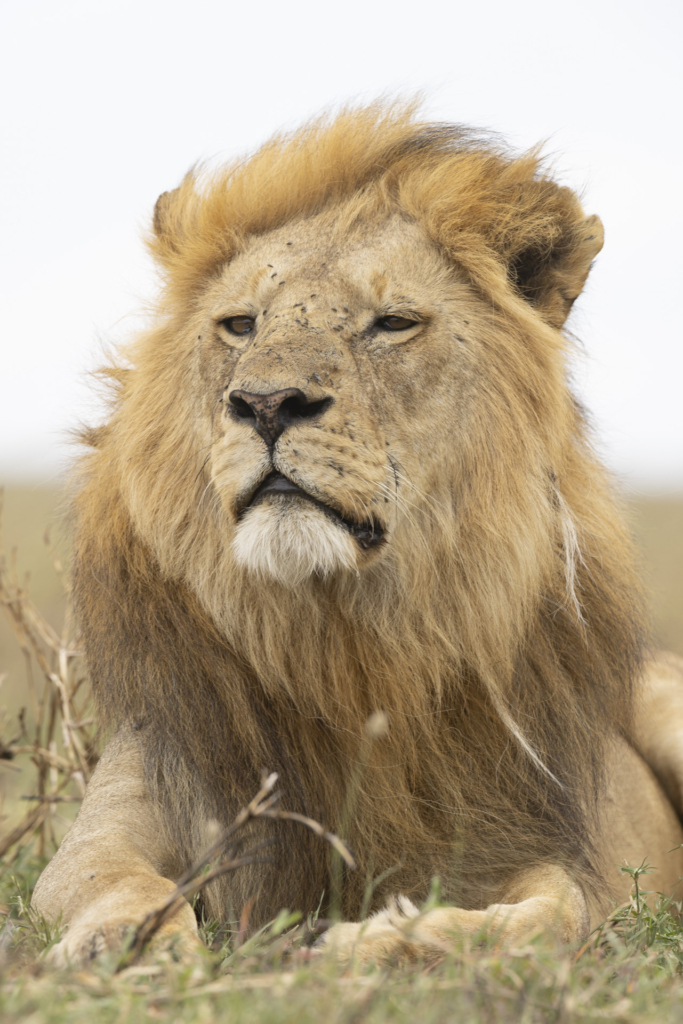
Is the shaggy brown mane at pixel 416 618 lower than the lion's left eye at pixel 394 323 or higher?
lower

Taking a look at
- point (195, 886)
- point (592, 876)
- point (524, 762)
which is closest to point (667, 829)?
point (592, 876)

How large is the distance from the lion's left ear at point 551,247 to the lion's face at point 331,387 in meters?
0.26

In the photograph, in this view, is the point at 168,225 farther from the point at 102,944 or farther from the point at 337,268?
the point at 102,944

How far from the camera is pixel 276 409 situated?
8.34 ft

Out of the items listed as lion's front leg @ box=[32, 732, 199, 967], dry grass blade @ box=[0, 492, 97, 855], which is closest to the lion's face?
lion's front leg @ box=[32, 732, 199, 967]

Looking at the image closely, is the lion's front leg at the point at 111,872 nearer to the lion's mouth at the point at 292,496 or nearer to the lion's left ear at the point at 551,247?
the lion's mouth at the point at 292,496

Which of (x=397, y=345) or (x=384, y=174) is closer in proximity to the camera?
(x=397, y=345)

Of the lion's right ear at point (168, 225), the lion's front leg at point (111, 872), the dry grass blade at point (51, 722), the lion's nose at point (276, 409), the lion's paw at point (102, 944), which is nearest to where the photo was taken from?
the lion's paw at point (102, 944)

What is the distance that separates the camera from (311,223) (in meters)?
3.19

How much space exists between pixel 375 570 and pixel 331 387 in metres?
0.51

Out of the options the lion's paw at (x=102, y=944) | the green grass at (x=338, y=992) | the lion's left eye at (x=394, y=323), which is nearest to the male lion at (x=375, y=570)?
the lion's left eye at (x=394, y=323)

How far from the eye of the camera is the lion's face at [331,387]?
2562 mm

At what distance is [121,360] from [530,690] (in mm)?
1815

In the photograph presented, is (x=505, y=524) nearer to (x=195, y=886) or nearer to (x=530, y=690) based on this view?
(x=530, y=690)
